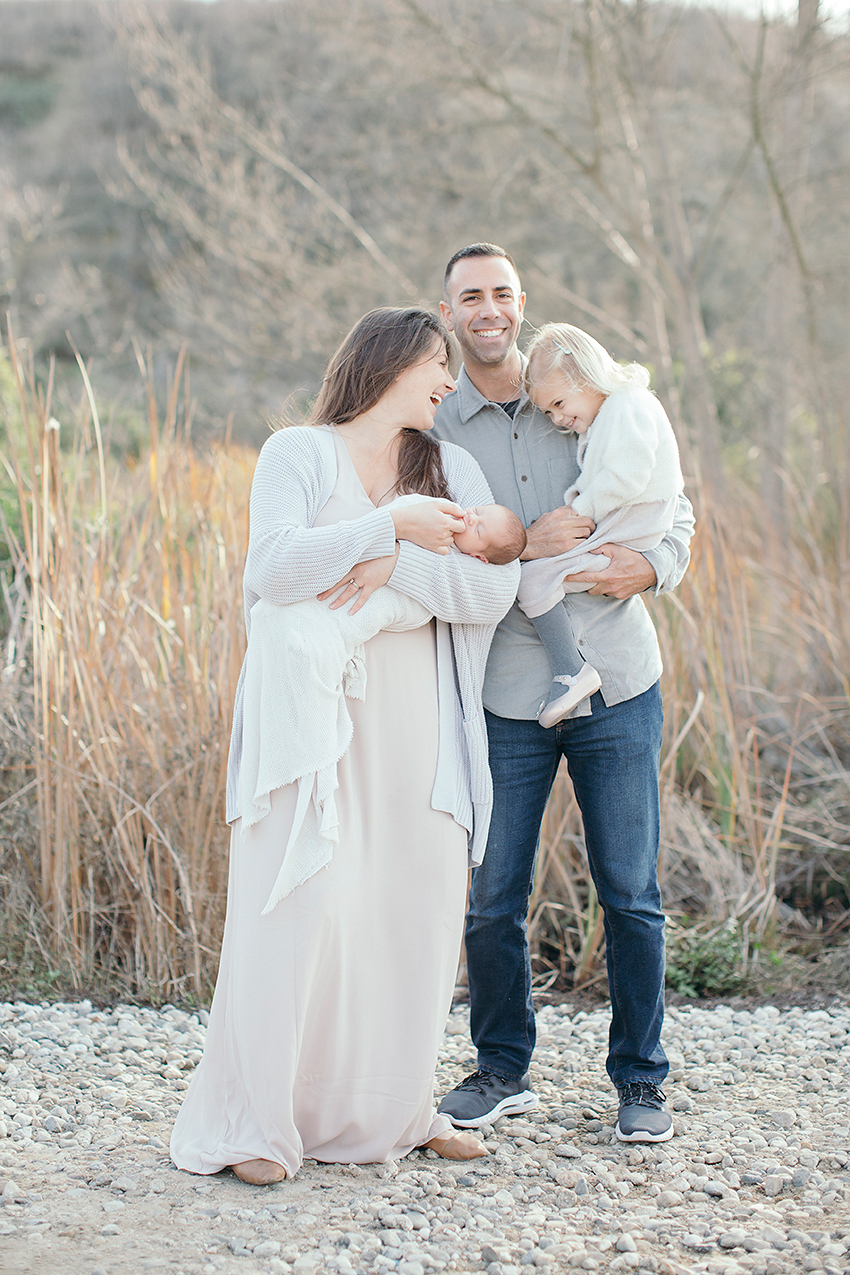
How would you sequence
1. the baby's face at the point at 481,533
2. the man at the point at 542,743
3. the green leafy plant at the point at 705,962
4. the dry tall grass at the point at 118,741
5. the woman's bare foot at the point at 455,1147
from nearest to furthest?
1. the baby's face at the point at 481,533
2. the woman's bare foot at the point at 455,1147
3. the man at the point at 542,743
4. the dry tall grass at the point at 118,741
5. the green leafy plant at the point at 705,962

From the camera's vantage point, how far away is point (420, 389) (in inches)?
92.8

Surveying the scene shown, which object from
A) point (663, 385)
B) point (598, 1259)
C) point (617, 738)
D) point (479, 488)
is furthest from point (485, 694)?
point (663, 385)

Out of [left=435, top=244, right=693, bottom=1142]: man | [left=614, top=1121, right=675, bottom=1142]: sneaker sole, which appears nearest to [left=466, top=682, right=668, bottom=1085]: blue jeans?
[left=435, top=244, right=693, bottom=1142]: man

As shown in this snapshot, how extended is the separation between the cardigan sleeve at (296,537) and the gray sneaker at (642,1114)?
4.66ft

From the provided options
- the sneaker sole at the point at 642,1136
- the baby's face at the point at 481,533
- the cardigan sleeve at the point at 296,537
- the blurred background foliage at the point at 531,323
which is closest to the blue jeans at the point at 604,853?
the sneaker sole at the point at 642,1136

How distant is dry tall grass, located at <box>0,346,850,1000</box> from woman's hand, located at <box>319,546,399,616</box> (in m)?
1.39

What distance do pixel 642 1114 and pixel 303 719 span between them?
1.25 m

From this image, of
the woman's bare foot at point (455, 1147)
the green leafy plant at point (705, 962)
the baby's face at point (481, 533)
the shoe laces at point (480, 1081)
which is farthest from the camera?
the green leafy plant at point (705, 962)

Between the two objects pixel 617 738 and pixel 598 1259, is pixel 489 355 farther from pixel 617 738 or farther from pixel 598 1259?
pixel 598 1259

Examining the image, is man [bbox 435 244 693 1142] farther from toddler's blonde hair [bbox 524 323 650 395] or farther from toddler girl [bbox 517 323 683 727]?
toddler's blonde hair [bbox 524 323 650 395]

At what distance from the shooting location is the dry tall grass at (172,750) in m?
3.42

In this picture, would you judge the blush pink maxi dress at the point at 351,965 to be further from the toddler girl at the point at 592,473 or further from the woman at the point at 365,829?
the toddler girl at the point at 592,473

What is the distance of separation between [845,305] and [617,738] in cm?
1084

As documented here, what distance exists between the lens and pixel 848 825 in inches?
168
